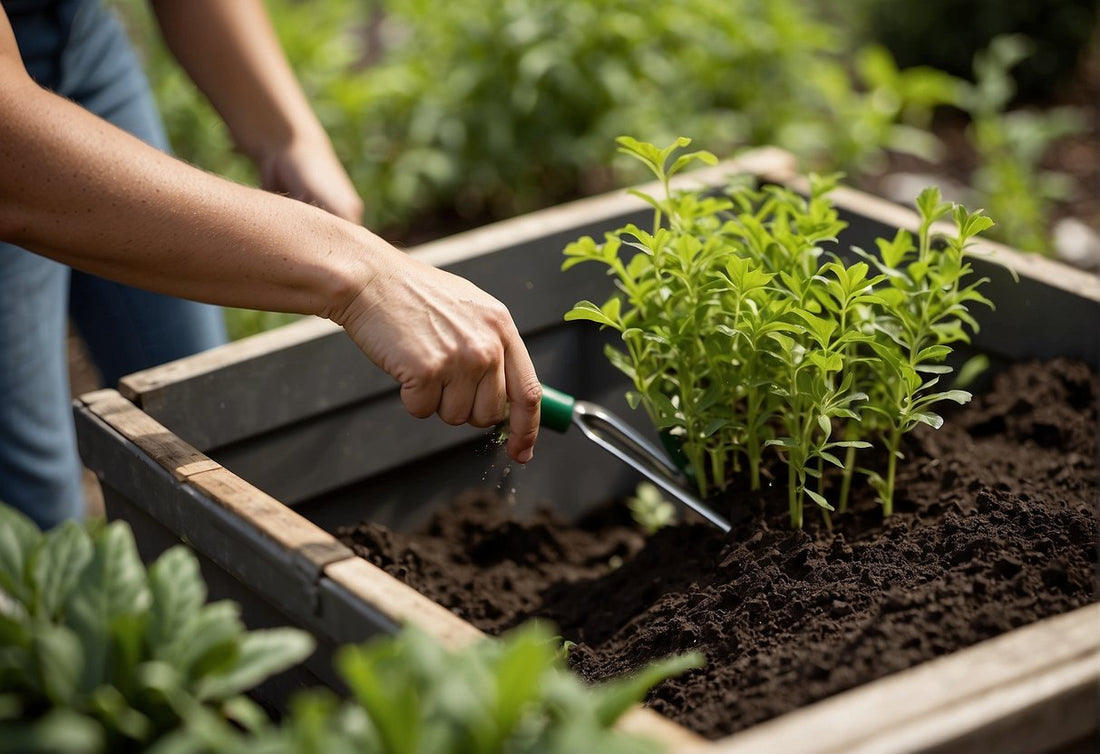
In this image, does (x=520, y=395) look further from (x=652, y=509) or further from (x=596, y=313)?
(x=652, y=509)

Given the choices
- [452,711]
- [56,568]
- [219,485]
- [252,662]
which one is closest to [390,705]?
[452,711]

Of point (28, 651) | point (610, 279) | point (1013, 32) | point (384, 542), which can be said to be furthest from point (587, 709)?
point (1013, 32)

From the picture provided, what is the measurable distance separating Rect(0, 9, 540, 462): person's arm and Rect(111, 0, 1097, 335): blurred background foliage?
1.98m

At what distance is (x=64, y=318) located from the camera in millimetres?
2256

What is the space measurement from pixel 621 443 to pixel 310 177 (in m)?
0.78

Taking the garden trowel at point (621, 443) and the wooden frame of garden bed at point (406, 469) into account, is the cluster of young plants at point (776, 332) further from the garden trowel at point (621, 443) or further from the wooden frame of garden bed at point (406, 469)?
the wooden frame of garden bed at point (406, 469)

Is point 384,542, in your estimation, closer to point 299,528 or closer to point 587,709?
point 299,528

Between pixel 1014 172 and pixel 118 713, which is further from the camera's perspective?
pixel 1014 172

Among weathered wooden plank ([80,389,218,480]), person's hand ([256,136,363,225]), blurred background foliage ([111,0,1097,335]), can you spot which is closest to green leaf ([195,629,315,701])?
weathered wooden plank ([80,389,218,480])

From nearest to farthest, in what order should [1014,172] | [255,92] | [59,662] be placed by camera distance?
[59,662]
[255,92]
[1014,172]

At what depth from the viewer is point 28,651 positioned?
1078mm

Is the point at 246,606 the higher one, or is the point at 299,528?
the point at 299,528

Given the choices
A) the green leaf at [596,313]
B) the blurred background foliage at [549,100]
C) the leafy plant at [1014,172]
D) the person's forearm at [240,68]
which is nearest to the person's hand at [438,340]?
the green leaf at [596,313]

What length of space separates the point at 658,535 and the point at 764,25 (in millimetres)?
2486
